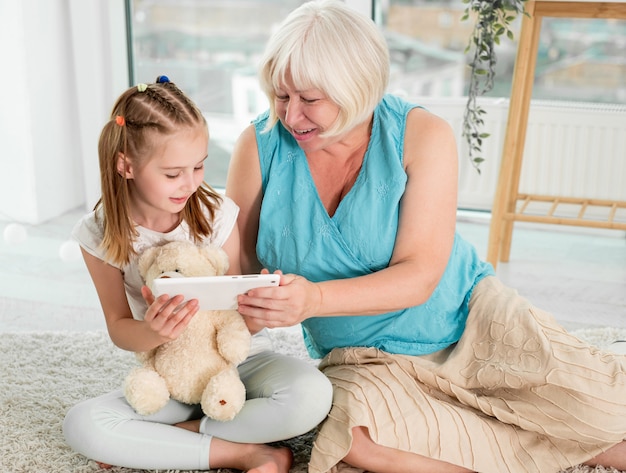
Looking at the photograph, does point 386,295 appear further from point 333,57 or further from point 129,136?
point 129,136

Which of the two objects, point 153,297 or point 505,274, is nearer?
point 153,297

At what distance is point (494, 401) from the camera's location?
1.53m

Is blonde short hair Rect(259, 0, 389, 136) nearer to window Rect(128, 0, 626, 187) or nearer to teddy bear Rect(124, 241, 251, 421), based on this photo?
teddy bear Rect(124, 241, 251, 421)

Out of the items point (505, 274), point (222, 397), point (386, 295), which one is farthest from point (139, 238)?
point (505, 274)

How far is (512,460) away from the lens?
1.49 m

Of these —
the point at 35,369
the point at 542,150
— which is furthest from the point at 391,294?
the point at 542,150

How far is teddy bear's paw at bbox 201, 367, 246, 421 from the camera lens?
143cm

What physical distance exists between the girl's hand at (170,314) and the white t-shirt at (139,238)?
19 cm

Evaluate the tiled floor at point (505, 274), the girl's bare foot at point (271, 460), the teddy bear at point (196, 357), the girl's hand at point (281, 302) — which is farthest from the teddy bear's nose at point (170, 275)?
the tiled floor at point (505, 274)

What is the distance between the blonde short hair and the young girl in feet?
0.60

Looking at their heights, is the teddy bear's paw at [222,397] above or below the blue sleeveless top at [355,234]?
below

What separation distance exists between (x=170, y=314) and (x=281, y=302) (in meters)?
0.18

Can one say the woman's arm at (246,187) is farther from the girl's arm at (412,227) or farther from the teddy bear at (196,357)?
the teddy bear at (196,357)

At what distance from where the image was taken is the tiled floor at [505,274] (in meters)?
2.38
